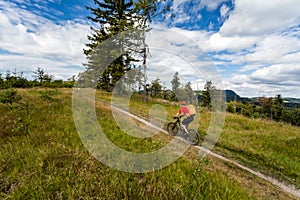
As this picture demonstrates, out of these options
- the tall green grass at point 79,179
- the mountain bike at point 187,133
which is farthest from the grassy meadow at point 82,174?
the mountain bike at point 187,133

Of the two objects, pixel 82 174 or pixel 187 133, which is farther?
pixel 187 133

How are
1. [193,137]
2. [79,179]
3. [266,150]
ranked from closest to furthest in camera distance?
1. [79,179]
2. [266,150]
3. [193,137]

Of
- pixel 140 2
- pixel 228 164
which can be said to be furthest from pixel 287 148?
pixel 140 2

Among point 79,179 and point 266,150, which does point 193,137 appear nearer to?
point 266,150

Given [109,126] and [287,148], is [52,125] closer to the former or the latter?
[109,126]

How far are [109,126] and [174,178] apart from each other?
16.6ft

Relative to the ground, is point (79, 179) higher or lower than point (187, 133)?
higher

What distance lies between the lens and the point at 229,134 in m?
13.1

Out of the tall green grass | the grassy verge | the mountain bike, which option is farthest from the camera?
the mountain bike


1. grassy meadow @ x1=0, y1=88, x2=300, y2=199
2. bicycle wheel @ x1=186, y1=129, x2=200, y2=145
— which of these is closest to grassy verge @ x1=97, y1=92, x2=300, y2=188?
grassy meadow @ x1=0, y1=88, x2=300, y2=199

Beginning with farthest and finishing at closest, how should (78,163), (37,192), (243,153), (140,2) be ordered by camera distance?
(140,2)
(243,153)
(78,163)
(37,192)

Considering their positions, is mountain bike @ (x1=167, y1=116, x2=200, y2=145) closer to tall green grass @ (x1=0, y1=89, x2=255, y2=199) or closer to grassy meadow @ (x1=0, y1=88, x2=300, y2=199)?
grassy meadow @ (x1=0, y1=88, x2=300, y2=199)

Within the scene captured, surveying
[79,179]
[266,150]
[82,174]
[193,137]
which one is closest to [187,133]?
[193,137]

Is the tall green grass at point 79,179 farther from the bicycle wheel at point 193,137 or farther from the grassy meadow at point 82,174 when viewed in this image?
the bicycle wheel at point 193,137
